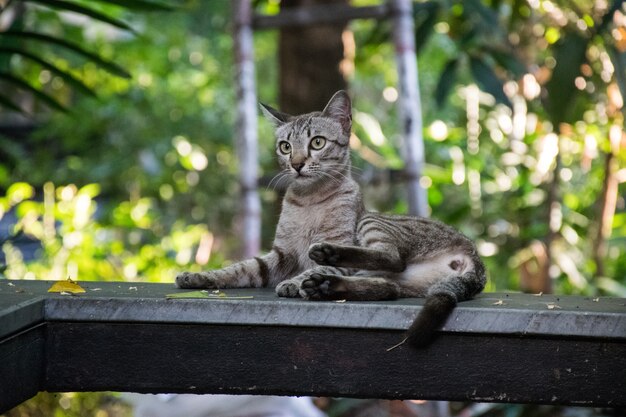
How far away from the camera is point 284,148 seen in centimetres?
259

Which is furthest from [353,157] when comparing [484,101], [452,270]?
[484,101]

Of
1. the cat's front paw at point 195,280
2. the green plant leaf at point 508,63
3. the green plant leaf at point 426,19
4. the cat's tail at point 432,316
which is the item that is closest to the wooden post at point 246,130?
the green plant leaf at point 426,19

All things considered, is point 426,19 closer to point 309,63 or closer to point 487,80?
point 487,80

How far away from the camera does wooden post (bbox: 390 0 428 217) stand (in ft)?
12.2

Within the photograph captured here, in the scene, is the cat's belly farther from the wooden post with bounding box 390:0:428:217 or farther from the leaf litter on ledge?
the wooden post with bounding box 390:0:428:217

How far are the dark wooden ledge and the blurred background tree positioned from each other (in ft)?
2.19

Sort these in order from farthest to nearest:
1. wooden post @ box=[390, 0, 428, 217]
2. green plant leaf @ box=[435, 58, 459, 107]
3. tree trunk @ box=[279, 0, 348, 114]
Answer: tree trunk @ box=[279, 0, 348, 114] < green plant leaf @ box=[435, 58, 459, 107] < wooden post @ box=[390, 0, 428, 217]

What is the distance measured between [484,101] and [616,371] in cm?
485

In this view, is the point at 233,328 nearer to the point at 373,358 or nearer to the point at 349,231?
the point at 373,358

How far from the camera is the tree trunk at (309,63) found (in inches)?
174

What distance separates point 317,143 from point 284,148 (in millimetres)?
109

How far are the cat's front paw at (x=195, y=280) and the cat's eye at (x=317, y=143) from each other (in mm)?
494

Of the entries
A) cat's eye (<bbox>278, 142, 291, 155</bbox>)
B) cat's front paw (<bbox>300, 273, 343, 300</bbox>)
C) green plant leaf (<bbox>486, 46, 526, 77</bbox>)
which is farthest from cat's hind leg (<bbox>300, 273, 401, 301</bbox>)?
green plant leaf (<bbox>486, 46, 526, 77</bbox>)

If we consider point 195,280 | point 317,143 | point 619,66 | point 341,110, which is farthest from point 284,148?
point 619,66
